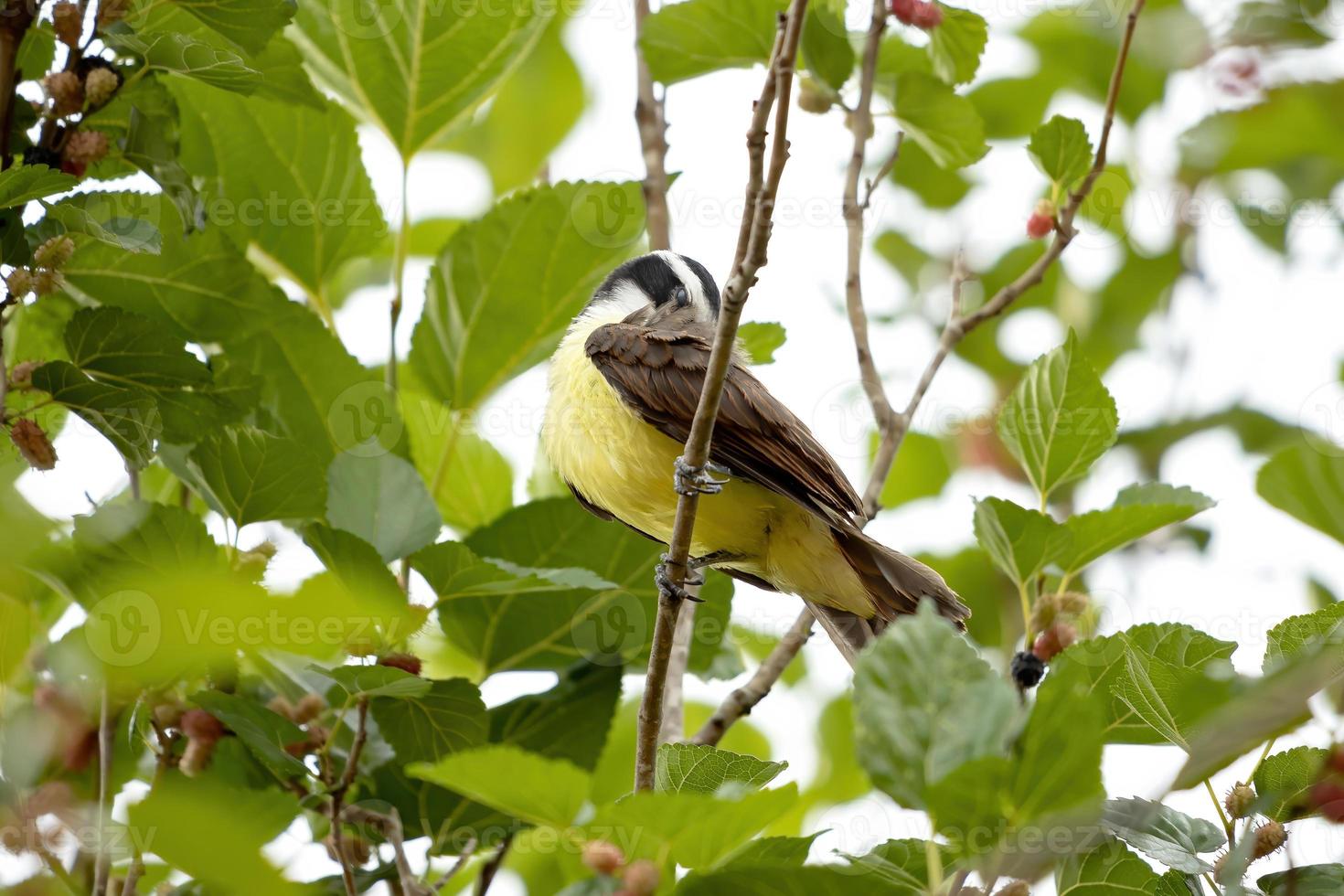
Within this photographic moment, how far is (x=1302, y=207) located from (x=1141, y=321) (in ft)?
2.34

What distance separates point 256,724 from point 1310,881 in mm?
1894

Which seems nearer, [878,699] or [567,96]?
[878,699]

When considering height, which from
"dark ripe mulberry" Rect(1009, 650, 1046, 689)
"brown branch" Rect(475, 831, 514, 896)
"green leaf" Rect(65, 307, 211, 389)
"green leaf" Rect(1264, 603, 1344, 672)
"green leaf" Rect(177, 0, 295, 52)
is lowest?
"brown branch" Rect(475, 831, 514, 896)

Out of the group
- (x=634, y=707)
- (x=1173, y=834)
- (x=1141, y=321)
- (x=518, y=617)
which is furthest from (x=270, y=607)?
(x=1141, y=321)

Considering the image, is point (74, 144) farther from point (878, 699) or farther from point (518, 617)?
point (878, 699)

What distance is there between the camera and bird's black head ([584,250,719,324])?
435 centimetres

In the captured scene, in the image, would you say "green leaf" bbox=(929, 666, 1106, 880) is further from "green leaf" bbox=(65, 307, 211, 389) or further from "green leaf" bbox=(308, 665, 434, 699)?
"green leaf" bbox=(65, 307, 211, 389)

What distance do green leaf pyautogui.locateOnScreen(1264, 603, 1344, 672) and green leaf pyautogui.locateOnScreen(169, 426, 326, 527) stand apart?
188cm

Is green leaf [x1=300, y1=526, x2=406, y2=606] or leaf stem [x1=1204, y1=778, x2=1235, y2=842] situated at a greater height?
green leaf [x1=300, y1=526, x2=406, y2=606]

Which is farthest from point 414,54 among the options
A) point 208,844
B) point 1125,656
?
point 208,844

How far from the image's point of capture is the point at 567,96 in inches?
187

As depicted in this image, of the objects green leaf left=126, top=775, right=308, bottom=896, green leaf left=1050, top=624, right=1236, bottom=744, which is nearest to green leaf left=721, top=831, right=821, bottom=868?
green leaf left=1050, top=624, right=1236, bottom=744

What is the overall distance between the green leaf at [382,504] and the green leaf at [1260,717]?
5.75ft

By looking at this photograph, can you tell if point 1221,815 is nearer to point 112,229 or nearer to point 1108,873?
point 1108,873
